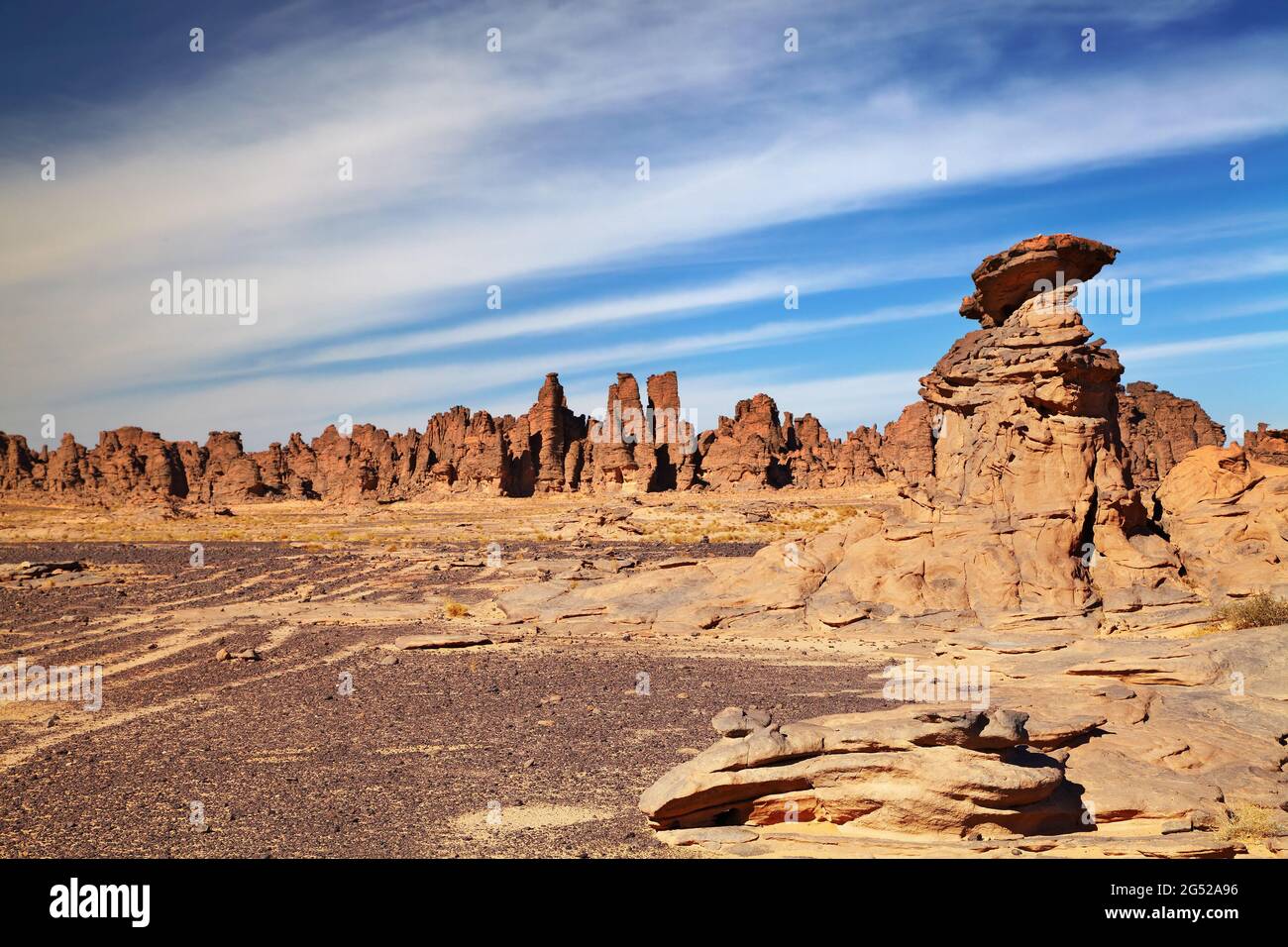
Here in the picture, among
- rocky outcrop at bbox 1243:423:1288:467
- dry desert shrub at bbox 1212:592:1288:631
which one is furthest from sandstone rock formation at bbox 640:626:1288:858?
rocky outcrop at bbox 1243:423:1288:467

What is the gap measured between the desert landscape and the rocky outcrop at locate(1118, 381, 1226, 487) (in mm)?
33630

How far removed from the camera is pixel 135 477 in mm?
105625

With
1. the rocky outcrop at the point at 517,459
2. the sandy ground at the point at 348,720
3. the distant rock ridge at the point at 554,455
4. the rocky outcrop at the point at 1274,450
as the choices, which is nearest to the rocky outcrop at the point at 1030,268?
the sandy ground at the point at 348,720

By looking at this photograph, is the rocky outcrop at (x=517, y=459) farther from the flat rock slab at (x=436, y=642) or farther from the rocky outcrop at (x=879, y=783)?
the rocky outcrop at (x=879, y=783)

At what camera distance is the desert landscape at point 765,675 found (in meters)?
8.23

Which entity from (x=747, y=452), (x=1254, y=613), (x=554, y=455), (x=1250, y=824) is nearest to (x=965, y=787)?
(x=1250, y=824)

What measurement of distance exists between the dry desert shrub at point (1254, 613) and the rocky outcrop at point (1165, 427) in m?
66.2

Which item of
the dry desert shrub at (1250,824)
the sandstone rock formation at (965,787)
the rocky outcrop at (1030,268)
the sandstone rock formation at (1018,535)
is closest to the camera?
the sandstone rock formation at (965,787)

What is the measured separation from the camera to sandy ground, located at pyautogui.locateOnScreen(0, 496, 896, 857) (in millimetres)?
8594

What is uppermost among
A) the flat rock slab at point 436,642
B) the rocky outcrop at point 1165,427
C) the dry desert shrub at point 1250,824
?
the rocky outcrop at point 1165,427

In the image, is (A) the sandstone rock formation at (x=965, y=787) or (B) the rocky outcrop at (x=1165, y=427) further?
(B) the rocky outcrop at (x=1165, y=427)

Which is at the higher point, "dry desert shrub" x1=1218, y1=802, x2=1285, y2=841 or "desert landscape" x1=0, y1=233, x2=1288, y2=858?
"desert landscape" x1=0, y1=233, x2=1288, y2=858

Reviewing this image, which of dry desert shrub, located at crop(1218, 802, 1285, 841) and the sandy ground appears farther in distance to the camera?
the sandy ground

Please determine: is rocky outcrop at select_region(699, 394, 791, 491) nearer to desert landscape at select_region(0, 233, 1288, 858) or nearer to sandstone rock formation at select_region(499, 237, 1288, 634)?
desert landscape at select_region(0, 233, 1288, 858)
